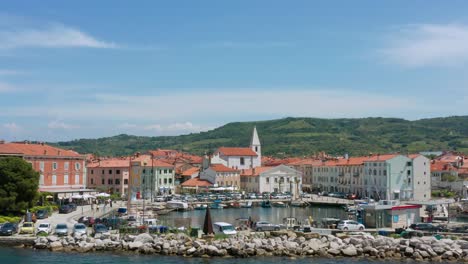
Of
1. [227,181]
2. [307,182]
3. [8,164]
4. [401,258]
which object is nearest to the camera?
[401,258]

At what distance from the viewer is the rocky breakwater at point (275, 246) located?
33875 mm

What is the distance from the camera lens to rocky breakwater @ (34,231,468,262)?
3388 centimetres

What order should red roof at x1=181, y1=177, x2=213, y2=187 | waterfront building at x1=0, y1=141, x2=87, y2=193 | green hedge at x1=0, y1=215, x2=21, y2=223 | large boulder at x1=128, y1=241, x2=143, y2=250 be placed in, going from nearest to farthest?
large boulder at x1=128, y1=241, x2=143, y2=250 → green hedge at x1=0, y1=215, x2=21, y2=223 → waterfront building at x1=0, y1=141, x2=87, y2=193 → red roof at x1=181, y1=177, x2=213, y2=187

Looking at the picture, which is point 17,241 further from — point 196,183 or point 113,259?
point 196,183

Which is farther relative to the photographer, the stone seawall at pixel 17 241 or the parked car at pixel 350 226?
the parked car at pixel 350 226

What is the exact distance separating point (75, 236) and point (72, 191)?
2873 centimetres

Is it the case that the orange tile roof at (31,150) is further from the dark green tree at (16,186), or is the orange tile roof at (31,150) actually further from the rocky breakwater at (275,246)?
the rocky breakwater at (275,246)

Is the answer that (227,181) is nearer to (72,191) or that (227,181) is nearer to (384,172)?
(384,172)

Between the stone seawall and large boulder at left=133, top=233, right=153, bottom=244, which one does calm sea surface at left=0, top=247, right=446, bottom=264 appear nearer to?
large boulder at left=133, top=233, right=153, bottom=244

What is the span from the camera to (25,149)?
6238 centimetres

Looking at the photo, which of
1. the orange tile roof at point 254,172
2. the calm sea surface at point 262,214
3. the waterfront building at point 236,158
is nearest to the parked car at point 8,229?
the calm sea surface at point 262,214

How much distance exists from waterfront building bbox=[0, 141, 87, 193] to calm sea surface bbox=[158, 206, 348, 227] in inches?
446

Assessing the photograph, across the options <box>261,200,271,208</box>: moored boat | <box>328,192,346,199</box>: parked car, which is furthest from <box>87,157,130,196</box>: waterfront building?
<box>328,192,346,199</box>: parked car

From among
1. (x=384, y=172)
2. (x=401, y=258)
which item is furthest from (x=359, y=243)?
(x=384, y=172)
